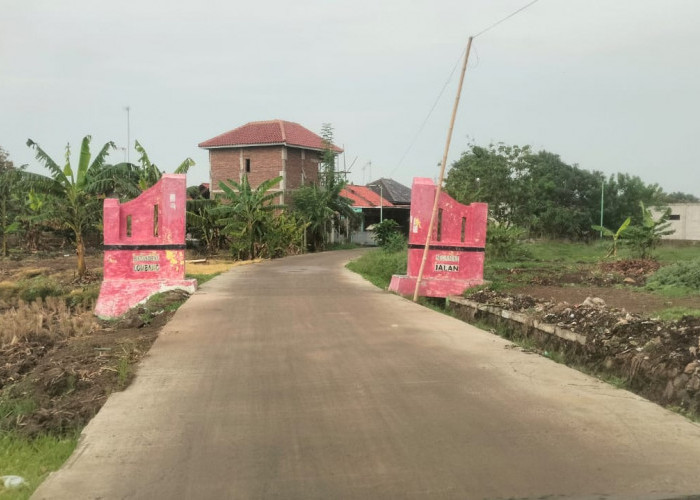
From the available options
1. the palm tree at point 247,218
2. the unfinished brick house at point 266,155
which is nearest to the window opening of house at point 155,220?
the palm tree at point 247,218

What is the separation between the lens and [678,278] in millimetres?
13148

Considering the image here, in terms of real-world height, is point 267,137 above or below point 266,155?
above

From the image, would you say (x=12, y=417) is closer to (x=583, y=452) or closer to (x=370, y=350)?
(x=370, y=350)

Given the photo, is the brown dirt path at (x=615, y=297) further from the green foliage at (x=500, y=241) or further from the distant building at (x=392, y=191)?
the distant building at (x=392, y=191)

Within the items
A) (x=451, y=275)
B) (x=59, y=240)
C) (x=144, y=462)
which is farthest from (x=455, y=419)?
(x=59, y=240)

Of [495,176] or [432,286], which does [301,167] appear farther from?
[432,286]

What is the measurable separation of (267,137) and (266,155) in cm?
115

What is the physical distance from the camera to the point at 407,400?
5152 mm

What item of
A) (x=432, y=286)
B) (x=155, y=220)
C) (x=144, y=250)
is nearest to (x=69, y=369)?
(x=144, y=250)

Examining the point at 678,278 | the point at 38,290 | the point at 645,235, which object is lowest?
the point at 38,290

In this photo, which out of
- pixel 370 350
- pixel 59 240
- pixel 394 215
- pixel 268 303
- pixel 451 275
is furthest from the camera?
pixel 394 215

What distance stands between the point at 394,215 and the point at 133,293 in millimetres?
38575

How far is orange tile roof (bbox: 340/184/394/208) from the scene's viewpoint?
Answer: 46.8m

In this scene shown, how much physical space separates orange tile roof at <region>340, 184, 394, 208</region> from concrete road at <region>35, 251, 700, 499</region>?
38.3 metres
